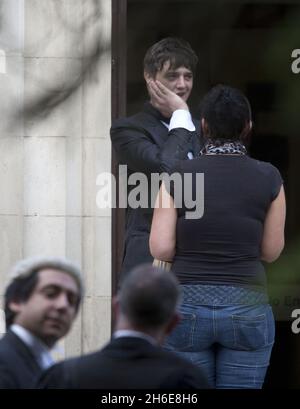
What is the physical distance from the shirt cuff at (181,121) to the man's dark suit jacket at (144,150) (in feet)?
0.11

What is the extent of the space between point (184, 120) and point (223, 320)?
3.49 feet

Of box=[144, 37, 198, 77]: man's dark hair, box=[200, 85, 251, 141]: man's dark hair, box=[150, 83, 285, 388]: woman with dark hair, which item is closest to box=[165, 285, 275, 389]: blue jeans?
box=[150, 83, 285, 388]: woman with dark hair

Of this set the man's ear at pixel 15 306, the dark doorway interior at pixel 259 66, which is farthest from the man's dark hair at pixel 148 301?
the dark doorway interior at pixel 259 66

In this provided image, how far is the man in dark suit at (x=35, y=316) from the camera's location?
4000 millimetres

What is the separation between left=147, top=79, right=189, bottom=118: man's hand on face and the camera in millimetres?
5984

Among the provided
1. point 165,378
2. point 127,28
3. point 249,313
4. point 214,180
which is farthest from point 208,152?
point 127,28

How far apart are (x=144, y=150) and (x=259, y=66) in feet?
10.7

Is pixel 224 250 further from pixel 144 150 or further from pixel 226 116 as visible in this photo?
pixel 144 150

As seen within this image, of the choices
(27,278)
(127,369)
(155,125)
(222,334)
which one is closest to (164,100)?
(155,125)

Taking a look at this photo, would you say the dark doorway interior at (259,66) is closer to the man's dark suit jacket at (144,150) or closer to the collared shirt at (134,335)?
the man's dark suit jacket at (144,150)

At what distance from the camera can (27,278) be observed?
4098 millimetres

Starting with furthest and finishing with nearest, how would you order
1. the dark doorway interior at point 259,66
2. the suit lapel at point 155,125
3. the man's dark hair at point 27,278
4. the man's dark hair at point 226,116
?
the dark doorway interior at point 259,66
the suit lapel at point 155,125
the man's dark hair at point 226,116
the man's dark hair at point 27,278

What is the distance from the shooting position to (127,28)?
26.7 feet

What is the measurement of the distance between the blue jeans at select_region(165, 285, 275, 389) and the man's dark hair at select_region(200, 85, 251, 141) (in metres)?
0.65
